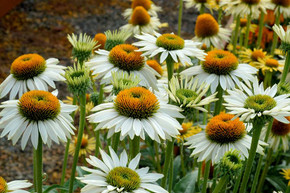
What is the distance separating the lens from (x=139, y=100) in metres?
1.26

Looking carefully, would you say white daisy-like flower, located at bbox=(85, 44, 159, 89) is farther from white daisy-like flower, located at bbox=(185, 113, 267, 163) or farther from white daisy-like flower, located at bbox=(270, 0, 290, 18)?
white daisy-like flower, located at bbox=(270, 0, 290, 18)

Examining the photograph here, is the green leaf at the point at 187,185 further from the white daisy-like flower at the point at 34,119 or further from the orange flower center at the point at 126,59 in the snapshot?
the white daisy-like flower at the point at 34,119

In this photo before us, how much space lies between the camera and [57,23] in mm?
5160

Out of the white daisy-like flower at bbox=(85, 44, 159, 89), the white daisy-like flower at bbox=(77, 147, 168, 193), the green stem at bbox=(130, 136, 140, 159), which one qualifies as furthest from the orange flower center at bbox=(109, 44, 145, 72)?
the white daisy-like flower at bbox=(77, 147, 168, 193)

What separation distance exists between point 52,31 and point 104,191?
4162 millimetres

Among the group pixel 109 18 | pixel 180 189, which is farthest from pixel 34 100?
pixel 109 18

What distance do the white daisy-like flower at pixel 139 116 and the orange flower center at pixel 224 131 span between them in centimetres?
28

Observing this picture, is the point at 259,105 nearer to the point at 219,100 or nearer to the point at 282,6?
the point at 219,100

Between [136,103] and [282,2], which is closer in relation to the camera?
[136,103]

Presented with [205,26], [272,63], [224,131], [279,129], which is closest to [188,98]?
[224,131]

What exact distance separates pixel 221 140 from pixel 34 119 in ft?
2.15

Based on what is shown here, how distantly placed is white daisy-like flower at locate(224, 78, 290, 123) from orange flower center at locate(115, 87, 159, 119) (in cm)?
25

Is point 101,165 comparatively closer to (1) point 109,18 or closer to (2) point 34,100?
(2) point 34,100

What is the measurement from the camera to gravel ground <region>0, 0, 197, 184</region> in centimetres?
456
